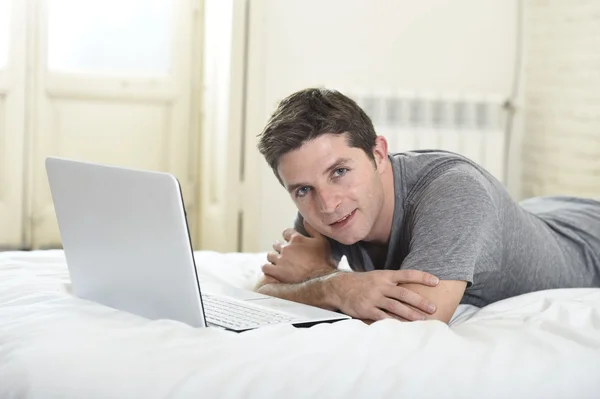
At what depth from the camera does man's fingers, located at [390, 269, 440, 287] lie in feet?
4.91

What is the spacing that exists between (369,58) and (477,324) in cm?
269

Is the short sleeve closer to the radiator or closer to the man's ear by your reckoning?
the man's ear

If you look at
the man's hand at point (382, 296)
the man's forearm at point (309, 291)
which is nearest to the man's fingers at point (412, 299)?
the man's hand at point (382, 296)

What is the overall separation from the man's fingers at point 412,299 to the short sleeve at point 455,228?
6 centimetres

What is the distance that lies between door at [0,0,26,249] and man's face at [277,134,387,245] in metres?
2.70

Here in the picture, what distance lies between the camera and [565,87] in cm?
385

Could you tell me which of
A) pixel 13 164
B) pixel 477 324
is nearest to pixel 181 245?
pixel 477 324

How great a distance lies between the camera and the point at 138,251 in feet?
4.56

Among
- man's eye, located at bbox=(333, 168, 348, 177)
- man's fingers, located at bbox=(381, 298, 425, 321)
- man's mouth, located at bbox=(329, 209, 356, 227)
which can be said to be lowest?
man's fingers, located at bbox=(381, 298, 425, 321)

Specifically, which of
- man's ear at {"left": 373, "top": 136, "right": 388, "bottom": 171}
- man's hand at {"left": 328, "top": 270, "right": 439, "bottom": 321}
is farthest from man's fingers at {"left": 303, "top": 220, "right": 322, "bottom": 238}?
man's hand at {"left": 328, "top": 270, "right": 439, "bottom": 321}

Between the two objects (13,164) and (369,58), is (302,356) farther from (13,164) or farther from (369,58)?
(13,164)

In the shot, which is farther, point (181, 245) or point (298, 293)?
point (298, 293)

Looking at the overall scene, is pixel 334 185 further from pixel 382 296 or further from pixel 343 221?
pixel 382 296

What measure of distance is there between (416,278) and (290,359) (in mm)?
384
